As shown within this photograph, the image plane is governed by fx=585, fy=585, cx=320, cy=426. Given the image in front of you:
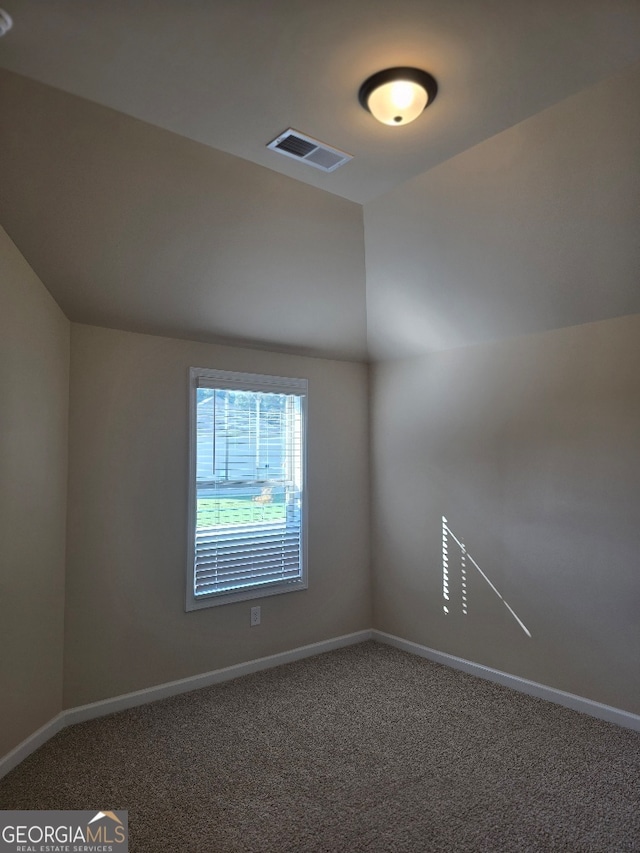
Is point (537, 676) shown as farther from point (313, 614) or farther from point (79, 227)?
point (79, 227)

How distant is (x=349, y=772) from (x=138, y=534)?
173 cm

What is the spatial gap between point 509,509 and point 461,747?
1.42 meters

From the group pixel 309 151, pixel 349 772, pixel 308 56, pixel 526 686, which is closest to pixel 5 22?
pixel 308 56

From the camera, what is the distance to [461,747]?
115 inches

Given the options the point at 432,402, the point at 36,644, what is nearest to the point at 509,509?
the point at 432,402

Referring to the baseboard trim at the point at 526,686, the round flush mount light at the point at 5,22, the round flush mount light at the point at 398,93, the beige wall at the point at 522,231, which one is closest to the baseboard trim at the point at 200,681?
the baseboard trim at the point at 526,686

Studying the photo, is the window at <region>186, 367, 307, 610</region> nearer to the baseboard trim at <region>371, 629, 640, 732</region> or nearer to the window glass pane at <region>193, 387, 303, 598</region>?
the window glass pane at <region>193, 387, 303, 598</region>

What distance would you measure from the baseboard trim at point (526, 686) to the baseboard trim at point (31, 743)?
7.68 ft

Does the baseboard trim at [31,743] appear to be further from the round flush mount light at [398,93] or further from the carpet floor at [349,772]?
the round flush mount light at [398,93]

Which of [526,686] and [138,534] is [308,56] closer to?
[138,534]

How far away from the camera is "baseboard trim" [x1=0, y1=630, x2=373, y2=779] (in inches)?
111

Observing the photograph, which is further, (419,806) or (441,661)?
(441,661)

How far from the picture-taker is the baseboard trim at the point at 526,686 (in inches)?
123

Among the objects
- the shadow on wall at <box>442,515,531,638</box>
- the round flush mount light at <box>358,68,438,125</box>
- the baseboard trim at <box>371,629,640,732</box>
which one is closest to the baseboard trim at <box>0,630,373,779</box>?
the baseboard trim at <box>371,629,640,732</box>
